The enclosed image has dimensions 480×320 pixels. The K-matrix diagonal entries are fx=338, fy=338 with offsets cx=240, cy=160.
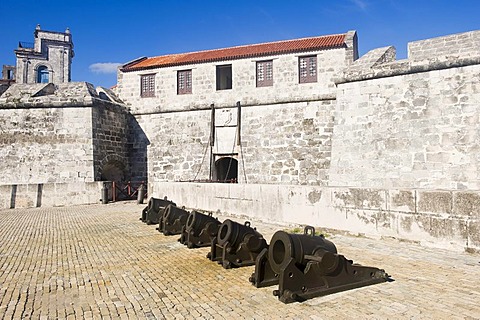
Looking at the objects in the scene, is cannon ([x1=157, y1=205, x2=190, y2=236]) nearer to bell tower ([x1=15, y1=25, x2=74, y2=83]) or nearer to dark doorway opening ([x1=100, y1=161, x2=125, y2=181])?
dark doorway opening ([x1=100, y1=161, x2=125, y2=181])

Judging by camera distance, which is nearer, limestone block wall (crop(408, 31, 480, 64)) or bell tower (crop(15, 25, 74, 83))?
limestone block wall (crop(408, 31, 480, 64))

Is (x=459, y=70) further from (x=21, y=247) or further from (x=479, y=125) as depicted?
(x=21, y=247)

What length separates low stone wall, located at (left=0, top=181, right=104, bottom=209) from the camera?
1413 centimetres

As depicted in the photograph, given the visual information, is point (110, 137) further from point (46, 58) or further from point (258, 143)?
point (46, 58)

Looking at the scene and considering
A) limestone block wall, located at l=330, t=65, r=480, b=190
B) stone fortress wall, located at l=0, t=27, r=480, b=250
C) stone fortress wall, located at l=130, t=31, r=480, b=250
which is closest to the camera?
stone fortress wall, located at l=130, t=31, r=480, b=250

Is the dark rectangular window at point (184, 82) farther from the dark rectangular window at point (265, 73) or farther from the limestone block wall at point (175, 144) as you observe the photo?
the dark rectangular window at point (265, 73)

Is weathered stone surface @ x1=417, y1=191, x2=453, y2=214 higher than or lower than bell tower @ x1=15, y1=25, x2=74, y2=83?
lower

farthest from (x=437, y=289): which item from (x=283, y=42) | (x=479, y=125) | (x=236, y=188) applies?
(x=283, y=42)

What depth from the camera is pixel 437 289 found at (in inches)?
146

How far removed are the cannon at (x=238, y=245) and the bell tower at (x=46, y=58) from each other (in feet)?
149

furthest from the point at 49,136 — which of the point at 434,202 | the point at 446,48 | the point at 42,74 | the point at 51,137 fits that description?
the point at 42,74

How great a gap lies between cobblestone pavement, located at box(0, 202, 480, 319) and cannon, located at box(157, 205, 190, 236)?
0.85 meters

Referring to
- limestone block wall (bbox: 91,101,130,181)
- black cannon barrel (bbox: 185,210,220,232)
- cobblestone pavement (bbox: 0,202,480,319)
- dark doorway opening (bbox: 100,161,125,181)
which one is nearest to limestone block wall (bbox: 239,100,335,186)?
limestone block wall (bbox: 91,101,130,181)

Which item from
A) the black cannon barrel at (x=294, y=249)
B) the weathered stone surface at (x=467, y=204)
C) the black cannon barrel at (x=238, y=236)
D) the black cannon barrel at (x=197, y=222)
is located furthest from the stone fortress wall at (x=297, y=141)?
the black cannon barrel at (x=294, y=249)
